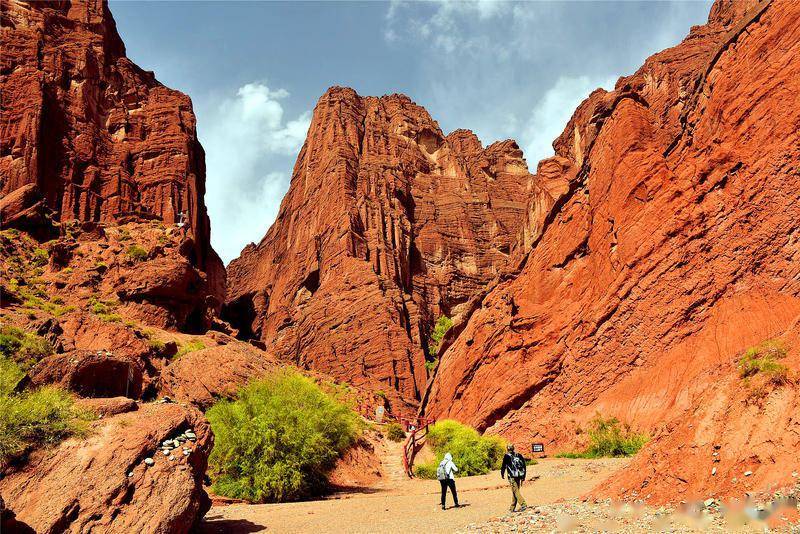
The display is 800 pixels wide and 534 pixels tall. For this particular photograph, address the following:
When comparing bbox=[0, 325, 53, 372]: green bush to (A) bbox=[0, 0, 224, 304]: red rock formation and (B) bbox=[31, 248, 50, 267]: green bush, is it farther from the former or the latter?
(A) bbox=[0, 0, 224, 304]: red rock formation

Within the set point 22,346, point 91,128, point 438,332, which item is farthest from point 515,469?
point 91,128

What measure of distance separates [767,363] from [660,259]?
1536 centimetres

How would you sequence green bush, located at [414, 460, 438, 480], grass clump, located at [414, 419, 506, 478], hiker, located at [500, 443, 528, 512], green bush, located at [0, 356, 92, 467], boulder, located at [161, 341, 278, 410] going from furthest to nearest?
green bush, located at [414, 460, 438, 480], boulder, located at [161, 341, 278, 410], grass clump, located at [414, 419, 506, 478], hiker, located at [500, 443, 528, 512], green bush, located at [0, 356, 92, 467]

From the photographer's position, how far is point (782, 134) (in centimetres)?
2086

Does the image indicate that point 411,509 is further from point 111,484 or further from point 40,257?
point 40,257

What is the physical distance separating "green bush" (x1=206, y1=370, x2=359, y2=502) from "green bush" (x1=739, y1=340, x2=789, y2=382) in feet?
46.6

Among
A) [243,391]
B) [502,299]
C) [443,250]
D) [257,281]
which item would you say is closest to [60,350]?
[243,391]

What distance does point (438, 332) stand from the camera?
75.4 m

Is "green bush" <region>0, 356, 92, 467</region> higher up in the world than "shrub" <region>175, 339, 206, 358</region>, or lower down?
lower down

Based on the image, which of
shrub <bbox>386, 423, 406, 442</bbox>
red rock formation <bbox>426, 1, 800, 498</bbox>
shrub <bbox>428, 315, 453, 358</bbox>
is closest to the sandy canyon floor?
red rock formation <bbox>426, 1, 800, 498</bbox>

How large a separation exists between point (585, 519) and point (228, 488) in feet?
43.7

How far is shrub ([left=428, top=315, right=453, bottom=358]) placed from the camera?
237ft

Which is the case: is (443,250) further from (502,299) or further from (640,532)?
(640,532)

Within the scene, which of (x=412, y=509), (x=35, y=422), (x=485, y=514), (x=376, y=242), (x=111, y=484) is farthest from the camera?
(x=376, y=242)
